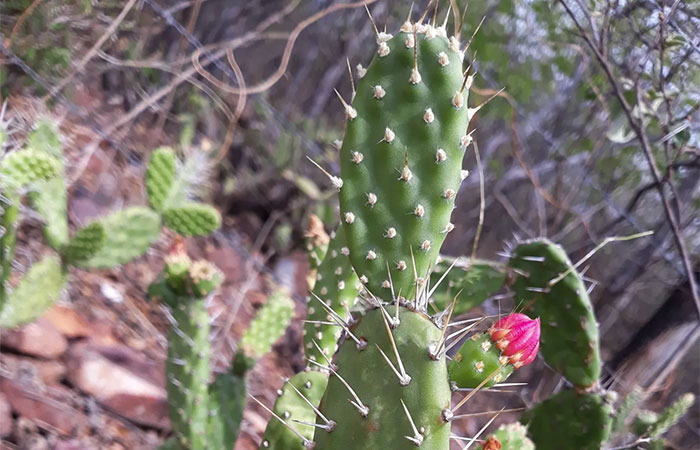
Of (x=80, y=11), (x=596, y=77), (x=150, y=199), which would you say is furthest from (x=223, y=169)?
(x=596, y=77)

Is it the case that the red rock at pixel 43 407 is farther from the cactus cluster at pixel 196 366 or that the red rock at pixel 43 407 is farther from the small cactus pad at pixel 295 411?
the small cactus pad at pixel 295 411

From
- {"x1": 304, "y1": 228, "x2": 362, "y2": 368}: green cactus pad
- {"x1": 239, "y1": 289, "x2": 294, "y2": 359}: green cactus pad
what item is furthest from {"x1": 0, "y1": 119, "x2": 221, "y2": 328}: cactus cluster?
{"x1": 304, "y1": 228, "x2": 362, "y2": 368}: green cactus pad

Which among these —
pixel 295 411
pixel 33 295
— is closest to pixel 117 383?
pixel 33 295

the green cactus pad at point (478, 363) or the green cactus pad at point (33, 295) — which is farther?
the green cactus pad at point (33, 295)

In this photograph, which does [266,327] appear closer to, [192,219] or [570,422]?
[192,219]

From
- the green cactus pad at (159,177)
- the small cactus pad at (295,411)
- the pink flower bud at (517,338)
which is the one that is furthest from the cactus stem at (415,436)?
the green cactus pad at (159,177)

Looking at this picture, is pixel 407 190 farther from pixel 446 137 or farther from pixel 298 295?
pixel 298 295
